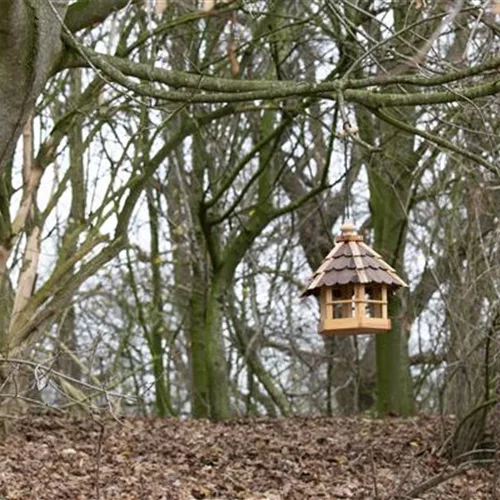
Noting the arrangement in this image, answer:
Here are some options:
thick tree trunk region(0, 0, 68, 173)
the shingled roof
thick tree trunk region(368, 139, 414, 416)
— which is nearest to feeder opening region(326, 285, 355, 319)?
the shingled roof

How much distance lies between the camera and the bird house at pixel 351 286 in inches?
233

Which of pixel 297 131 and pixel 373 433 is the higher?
pixel 297 131

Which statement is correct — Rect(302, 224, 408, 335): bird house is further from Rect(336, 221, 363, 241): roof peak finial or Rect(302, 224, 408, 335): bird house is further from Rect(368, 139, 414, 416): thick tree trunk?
Rect(368, 139, 414, 416): thick tree trunk

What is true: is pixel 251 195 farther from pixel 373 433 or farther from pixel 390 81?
pixel 390 81

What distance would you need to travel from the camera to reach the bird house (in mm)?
5926

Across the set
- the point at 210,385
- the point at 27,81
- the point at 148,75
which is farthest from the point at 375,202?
the point at 27,81

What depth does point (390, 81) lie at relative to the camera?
248 inches

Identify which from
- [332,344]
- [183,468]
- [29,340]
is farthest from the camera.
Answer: [332,344]

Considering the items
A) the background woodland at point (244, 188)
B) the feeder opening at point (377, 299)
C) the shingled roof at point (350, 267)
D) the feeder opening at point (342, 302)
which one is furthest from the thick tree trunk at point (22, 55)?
the feeder opening at point (377, 299)

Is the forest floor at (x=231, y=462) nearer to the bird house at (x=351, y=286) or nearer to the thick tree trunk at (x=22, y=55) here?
the bird house at (x=351, y=286)

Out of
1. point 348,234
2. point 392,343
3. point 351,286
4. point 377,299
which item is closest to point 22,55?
point 348,234

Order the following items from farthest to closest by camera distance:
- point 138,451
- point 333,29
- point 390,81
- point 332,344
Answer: point 332,344
point 333,29
point 138,451
point 390,81

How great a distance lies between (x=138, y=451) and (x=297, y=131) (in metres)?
6.12

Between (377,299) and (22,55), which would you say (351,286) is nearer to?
(377,299)
